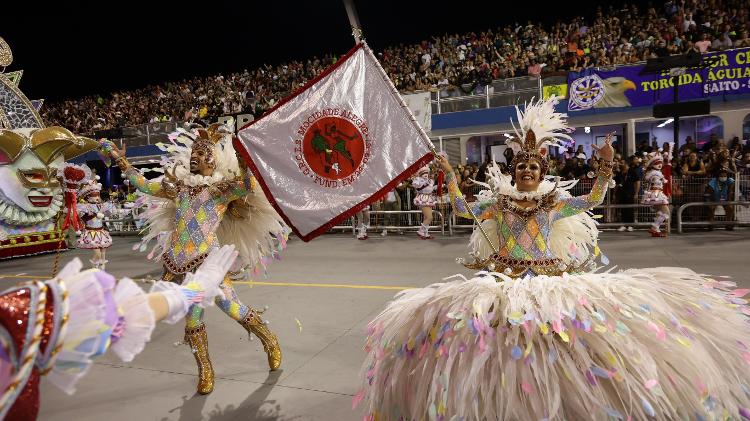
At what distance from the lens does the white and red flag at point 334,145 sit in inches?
131

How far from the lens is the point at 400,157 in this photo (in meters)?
3.34

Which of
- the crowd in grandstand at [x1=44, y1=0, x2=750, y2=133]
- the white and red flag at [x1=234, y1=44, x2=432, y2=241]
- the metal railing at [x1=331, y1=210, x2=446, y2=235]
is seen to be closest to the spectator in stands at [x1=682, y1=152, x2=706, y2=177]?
the crowd in grandstand at [x1=44, y1=0, x2=750, y2=133]

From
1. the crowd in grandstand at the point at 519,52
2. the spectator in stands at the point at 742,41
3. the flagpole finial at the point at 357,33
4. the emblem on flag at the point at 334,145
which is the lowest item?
the emblem on flag at the point at 334,145

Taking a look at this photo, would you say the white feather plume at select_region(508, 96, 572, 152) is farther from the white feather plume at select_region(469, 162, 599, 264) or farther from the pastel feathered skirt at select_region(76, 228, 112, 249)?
the pastel feathered skirt at select_region(76, 228, 112, 249)

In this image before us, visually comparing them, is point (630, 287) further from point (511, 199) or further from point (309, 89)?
point (309, 89)

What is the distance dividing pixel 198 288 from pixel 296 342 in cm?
310

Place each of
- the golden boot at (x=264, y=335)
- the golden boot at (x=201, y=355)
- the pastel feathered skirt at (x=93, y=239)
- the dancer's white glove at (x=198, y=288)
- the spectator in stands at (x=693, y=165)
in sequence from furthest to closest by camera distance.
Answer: the spectator in stands at (x=693, y=165), the pastel feathered skirt at (x=93, y=239), the golden boot at (x=264, y=335), the golden boot at (x=201, y=355), the dancer's white glove at (x=198, y=288)

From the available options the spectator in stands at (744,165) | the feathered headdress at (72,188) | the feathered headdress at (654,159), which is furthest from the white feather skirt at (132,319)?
the spectator in stands at (744,165)

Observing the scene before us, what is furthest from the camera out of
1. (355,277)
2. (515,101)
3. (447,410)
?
(515,101)

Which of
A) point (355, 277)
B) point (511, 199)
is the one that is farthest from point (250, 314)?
point (355, 277)

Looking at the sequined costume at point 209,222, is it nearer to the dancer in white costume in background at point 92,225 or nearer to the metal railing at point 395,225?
the dancer in white costume in background at point 92,225

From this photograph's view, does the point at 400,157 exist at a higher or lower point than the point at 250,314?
higher

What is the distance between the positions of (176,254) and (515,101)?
13.3m

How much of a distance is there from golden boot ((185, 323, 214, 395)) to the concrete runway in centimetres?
8
